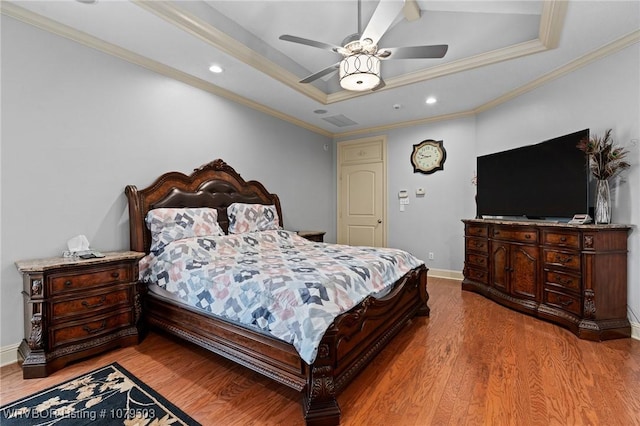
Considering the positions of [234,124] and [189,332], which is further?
[234,124]

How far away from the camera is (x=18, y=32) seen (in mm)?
2287

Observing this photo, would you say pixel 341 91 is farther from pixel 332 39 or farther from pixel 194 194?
pixel 194 194

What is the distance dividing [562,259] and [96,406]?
A: 3.91m

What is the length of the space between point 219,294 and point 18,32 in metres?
2.57

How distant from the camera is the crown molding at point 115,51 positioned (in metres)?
2.28

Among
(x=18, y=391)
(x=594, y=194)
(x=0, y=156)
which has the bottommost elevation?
(x=18, y=391)

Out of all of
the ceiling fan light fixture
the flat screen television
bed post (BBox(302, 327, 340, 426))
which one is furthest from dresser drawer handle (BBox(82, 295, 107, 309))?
the flat screen television

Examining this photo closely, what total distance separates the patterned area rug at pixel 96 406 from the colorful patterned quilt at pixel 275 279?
60cm

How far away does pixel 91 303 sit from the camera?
2.29m

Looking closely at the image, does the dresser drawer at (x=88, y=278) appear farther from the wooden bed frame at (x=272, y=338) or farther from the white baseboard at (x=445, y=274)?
the white baseboard at (x=445, y=274)

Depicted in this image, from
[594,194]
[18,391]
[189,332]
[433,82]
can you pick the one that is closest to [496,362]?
[594,194]

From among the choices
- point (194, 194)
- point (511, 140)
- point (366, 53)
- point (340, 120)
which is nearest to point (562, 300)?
point (511, 140)

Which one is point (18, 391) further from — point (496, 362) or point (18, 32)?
point (496, 362)

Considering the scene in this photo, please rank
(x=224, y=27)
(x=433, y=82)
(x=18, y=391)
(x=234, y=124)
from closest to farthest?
(x=18, y=391) < (x=224, y=27) < (x=433, y=82) < (x=234, y=124)
